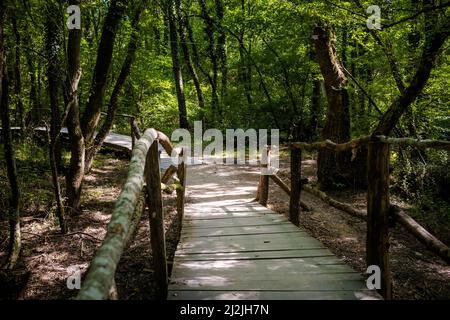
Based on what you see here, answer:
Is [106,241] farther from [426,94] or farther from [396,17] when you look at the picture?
[426,94]

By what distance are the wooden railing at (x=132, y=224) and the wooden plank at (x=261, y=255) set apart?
559 mm

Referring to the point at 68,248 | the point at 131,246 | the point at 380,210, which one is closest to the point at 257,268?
the point at 380,210

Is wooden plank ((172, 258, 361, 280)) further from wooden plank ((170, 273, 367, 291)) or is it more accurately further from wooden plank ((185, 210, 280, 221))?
wooden plank ((185, 210, 280, 221))

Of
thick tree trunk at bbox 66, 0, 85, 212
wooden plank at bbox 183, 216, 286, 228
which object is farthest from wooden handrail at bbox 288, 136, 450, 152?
thick tree trunk at bbox 66, 0, 85, 212

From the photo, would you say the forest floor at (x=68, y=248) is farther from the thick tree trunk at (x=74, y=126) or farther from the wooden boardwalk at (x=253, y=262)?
the wooden boardwalk at (x=253, y=262)

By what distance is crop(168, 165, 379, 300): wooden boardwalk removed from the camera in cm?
298

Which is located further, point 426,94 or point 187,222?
point 426,94

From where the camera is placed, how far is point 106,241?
5.04ft

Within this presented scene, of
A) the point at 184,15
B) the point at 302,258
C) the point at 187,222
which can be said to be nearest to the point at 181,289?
the point at 302,258

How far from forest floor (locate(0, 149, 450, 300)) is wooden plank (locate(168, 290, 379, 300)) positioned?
42.4 inches

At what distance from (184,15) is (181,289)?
16.6m

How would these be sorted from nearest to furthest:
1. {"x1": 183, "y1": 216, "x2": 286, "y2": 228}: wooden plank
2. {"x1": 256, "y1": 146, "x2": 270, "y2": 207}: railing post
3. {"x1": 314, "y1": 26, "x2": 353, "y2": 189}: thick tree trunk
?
1. {"x1": 183, "y1": 216, "x2": 286, "y2": 228}: wooden plank
2. {"x1": 256, "y1": 146, "x2": 270, "y2": 207}: railing post
3. {"x1": 314, "y1": 26, "x2": 353, "y2": 189}: thick tree trunk

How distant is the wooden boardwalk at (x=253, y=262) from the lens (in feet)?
9.77
